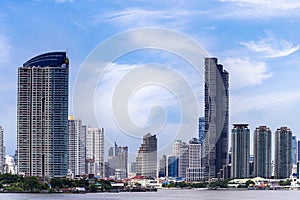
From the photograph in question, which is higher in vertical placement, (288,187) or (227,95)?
(227,95)

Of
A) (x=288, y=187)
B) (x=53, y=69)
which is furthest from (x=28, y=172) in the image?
(x=288, y=187)

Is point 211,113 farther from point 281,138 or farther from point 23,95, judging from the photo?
point 23,95

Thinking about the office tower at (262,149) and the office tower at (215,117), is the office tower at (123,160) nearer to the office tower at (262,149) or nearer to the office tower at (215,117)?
the office tower at (215,117)

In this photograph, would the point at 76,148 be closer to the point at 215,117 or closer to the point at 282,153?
the point at 215,117

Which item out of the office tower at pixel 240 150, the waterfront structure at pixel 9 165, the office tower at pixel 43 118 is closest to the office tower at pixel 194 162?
the office tower at pixel 240 150

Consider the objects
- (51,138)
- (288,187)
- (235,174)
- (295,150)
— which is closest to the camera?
(51,138)

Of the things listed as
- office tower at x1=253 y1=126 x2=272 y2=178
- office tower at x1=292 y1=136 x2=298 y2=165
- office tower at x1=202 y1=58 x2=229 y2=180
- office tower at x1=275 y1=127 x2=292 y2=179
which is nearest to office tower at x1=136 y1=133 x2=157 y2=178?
A: office tower at x1=202 y1=58 x2=229 y2=180

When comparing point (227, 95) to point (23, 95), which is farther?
point (227, 95)
